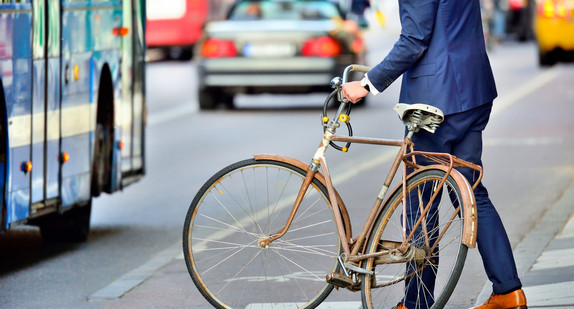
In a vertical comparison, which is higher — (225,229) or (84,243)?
(225,229)

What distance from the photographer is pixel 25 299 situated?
6.72 meters

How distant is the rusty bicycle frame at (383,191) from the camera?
5168 mm

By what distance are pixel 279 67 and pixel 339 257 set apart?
1209 centimetres

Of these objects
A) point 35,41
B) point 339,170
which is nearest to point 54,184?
point 35,41

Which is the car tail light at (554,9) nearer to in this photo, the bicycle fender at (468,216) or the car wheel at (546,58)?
the car wheel at (546,58)

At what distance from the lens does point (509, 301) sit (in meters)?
5.50

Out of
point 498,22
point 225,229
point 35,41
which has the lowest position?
point 498,22

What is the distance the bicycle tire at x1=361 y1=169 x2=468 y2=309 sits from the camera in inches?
207

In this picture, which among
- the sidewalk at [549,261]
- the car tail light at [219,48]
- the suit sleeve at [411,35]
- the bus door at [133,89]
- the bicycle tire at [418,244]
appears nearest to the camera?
the bicycle tire at [418,244]

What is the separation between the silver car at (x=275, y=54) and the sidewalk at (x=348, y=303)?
9320 millimetres

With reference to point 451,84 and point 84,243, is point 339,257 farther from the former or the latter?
point 84,243

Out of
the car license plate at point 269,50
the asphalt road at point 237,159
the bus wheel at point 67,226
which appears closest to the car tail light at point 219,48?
the car license plate at point 269,50

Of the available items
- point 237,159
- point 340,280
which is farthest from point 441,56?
point 237,159

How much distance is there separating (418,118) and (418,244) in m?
0.51
